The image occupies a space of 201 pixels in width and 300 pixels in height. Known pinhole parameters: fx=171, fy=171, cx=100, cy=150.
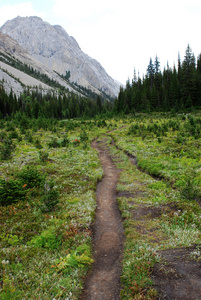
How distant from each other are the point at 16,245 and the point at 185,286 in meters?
6.84

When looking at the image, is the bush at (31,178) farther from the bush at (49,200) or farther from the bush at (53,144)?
the bush at (53,144)

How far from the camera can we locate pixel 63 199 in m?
11.9

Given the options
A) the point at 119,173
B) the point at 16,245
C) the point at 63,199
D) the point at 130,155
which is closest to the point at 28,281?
the point at 16,245

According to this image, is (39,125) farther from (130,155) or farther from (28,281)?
(28,281)

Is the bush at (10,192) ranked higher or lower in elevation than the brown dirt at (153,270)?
higher

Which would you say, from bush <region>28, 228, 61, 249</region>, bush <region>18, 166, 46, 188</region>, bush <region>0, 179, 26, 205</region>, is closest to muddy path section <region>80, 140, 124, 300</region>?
bush <region>28, 228, 61, 249</region>

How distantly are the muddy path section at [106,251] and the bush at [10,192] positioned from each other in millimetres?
5312

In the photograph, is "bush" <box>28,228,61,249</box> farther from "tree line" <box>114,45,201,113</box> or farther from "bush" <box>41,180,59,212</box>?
"tree line" <box>114,45,201,113</box>

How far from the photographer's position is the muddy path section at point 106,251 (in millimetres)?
5867

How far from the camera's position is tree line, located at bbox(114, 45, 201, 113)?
6781 centimetres

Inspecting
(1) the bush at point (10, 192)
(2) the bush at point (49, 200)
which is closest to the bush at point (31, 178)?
(1) the bush at point (10, 192)

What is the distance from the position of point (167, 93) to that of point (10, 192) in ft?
261

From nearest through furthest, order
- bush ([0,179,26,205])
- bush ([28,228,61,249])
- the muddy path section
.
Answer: the muddy path section
bush ([28,228,61,249])
bush ([0,179,26,205])

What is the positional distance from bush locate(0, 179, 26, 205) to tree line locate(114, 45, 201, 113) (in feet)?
216
